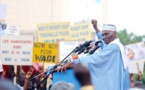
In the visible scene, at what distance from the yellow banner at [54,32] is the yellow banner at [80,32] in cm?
15

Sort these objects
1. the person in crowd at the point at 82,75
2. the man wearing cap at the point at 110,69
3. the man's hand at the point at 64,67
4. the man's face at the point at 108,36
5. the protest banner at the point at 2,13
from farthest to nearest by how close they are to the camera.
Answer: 1. the protest banner at the point at 2,13
2. the man's face at the point at 108,36
3. the man wearing cap at the point at 110,69
4. the man's hand at the point at 64,67
5. the person in crowd at the point at 82,75

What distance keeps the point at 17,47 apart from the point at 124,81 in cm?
559

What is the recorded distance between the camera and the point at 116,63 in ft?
27.4

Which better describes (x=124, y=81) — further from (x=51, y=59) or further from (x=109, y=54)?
(x=51, y=59)

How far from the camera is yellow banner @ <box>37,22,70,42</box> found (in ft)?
48.2

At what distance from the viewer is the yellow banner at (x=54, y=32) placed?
14688 millimetres

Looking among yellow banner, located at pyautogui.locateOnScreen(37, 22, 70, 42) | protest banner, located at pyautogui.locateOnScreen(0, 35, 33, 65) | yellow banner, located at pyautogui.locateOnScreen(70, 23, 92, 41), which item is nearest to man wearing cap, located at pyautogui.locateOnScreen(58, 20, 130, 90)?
protest banner, located at pyautogui.locateOnScreen(0, 35, 33, 65)

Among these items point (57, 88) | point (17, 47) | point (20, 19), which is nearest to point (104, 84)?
point (57, 88)

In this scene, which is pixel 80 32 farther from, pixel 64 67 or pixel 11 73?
pixel 64 67

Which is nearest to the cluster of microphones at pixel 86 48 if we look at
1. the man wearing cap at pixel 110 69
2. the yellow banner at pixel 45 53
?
the man wearing cap at pixel 110 69

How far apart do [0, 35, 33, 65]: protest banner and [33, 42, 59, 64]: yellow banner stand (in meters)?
0.17

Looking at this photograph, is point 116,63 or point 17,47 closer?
point 116,63

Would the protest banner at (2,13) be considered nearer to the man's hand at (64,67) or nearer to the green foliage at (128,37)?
the man's hand at (64,67)

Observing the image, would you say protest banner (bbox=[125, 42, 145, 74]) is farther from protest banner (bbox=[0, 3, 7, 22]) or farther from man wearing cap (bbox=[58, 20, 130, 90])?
man wearing cap (bbox=[58, 20, 130, 90])
